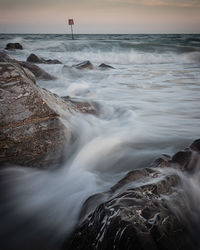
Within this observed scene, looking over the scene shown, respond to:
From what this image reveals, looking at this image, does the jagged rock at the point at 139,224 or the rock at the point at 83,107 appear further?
the rock at the point at 83,107

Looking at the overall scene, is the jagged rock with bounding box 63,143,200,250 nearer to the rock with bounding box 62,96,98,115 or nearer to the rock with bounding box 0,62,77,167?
the rock with bounding box 0,62,77,167

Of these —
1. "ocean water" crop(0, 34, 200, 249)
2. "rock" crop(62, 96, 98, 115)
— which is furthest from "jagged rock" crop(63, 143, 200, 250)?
"rock" crop(62, 96, 98, 115)

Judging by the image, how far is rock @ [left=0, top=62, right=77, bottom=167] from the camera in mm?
2271

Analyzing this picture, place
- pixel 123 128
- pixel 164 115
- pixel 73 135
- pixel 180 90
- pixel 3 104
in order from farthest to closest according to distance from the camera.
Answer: pixel 180 90 → pixel 164 115 → pixel 123 128 → pixel 73 135 → pixel 3 104

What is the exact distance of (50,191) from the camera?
2295 millimetres

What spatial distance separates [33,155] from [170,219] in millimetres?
1629

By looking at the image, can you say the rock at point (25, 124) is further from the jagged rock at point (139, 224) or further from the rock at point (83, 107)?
the rock at point (83, 107)

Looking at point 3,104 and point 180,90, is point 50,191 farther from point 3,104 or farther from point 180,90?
point 180,90

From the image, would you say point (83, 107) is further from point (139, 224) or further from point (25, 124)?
point (139, 224)

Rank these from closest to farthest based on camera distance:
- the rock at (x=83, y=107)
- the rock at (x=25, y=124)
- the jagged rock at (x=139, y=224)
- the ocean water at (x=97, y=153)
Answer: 1. the jagged rock at (x=139, y=224)
2. the ocean water at (x=97, y=153)
3. the rock at (x=25, y=124)
4. the rock at (x=83, y=107)

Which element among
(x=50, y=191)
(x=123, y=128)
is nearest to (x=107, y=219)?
(x=50, y=191)

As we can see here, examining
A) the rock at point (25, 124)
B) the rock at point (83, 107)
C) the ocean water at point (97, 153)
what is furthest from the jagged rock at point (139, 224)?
the rock at point (83, 107)

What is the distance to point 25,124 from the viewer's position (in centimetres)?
232

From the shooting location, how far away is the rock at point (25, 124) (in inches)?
89.4
